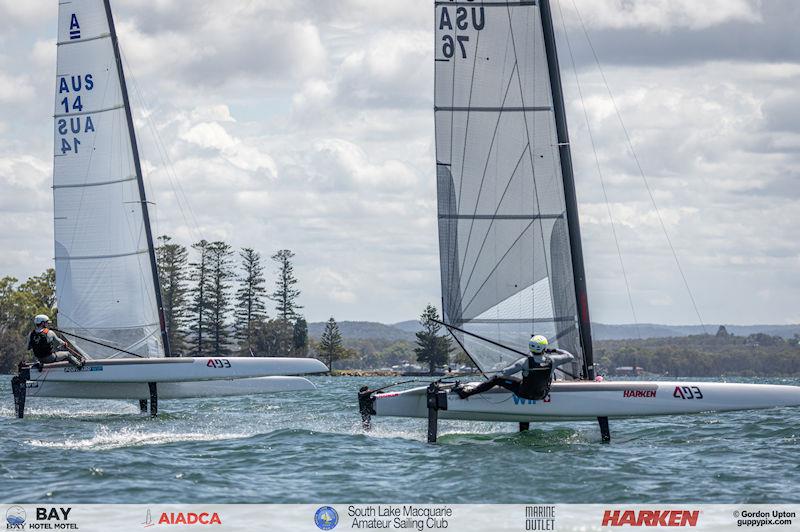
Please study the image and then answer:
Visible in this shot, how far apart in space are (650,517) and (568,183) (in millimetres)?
7567

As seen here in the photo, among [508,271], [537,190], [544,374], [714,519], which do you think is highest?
[537,190]

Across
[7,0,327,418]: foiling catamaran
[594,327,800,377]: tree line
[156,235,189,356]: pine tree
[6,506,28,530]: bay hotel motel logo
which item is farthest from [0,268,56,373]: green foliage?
[594,327,800,377]: tree line

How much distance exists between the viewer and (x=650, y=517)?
12258 millimetres

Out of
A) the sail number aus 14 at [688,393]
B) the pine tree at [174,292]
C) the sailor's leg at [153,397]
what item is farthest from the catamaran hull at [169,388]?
the pine tree at [174,292]

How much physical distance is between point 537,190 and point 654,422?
19.1 ft

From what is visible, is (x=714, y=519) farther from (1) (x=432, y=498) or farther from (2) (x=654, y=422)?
(2) (x=654, y=422)

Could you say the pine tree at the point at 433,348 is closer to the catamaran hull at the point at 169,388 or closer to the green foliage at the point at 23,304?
the green foliage at the point at 23,304

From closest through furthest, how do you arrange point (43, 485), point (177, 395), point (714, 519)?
point (714, 519), point (43, 485), point (177, 395)

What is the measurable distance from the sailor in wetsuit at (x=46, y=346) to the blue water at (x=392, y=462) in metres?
1.58

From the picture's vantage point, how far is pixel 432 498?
13.0 m

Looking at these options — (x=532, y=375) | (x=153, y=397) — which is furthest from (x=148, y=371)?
(x=532, y=375)

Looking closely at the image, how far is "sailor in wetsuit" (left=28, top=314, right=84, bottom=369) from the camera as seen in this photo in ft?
76.0

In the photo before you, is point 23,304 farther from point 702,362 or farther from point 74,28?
point 702,362

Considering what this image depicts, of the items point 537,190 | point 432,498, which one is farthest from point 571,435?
point 432,498
